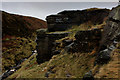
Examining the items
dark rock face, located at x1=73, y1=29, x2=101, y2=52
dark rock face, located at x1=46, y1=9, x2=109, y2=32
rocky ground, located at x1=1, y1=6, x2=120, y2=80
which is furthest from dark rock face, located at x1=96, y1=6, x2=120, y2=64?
dark rock face, located at x1=46, y1=9, x2=109, y2=32

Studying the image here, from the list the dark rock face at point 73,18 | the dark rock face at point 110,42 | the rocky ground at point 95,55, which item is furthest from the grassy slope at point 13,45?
the dark rock face at point 110,42

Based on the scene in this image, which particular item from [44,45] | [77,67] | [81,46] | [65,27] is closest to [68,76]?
[77,67]

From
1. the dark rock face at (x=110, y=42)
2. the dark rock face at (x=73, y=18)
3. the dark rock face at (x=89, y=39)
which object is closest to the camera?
the dark rock face at (x=110, y=42)

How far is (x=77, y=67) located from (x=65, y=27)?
47.5 ft

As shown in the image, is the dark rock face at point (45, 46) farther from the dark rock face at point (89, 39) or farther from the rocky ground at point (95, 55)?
the dark rock face at point (89, 39)

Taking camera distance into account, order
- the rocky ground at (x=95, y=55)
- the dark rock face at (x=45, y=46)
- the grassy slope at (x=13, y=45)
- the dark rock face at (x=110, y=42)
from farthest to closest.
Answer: the grassy slope at (x=13, y=45) < the dark rock face at (x=45, y=46) < the dark rock face at (x=110, y=42) < the rocky ground at (x=95, y=55)

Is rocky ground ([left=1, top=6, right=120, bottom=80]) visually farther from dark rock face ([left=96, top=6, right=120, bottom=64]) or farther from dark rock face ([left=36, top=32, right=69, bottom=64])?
dark rock face ([left=36, top=32, right=69, bottom=64])

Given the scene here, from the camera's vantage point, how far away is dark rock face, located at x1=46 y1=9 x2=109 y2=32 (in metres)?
21.1

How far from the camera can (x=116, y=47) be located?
18.1 ft

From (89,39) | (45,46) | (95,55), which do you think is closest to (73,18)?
(45,46)

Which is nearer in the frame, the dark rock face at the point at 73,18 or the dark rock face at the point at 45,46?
the dark rock face at the point at 45,46

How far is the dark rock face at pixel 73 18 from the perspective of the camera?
831 inches

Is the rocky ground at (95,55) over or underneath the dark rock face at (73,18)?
underneath

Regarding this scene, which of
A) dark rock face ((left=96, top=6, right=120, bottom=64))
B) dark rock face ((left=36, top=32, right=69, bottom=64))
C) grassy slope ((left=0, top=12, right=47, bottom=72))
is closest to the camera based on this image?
dark rock face ((left=96, top=6, right=120, bottom=64))
